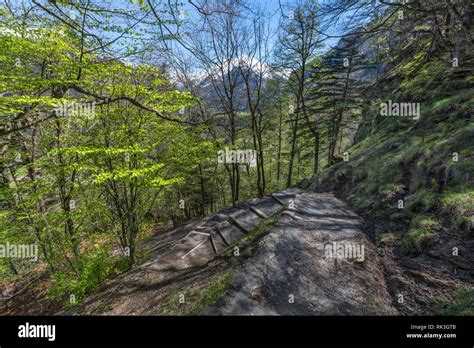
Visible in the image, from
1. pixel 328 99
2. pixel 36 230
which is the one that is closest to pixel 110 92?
pixel 36 230

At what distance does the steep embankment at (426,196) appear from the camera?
2.91m

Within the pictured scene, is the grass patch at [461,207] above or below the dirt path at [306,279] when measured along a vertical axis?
above

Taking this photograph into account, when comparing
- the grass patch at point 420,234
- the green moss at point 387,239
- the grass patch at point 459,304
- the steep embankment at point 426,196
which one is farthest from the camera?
the green moss at point 387,239

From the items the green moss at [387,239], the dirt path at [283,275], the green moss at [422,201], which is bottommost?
the dirt path at [283,275]

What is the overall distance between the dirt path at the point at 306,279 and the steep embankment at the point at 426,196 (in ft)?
1.07

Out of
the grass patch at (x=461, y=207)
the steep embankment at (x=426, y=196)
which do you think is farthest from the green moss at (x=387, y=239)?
the grass patch at (x=461, y=207)

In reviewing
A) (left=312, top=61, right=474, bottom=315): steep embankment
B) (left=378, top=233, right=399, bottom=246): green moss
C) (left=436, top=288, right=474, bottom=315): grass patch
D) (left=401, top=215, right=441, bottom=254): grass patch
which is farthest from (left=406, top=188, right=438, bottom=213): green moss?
(left=436, top=288, right=474, bottom=315): grass patch

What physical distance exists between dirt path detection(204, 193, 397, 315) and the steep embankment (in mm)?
325

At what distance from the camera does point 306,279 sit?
3242mm

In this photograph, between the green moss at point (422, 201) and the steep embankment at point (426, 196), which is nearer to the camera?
the steep embankment at point (426, 196)

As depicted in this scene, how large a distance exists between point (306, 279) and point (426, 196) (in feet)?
11.5

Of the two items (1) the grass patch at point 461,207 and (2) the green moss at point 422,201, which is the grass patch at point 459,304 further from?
(2) the green moss at point 422,201

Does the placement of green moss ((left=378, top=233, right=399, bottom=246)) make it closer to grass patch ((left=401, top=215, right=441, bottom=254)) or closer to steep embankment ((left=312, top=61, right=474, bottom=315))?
steep embankment ((left=312, top=61, right=474, bottom=315))

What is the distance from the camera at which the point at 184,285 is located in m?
4.02
